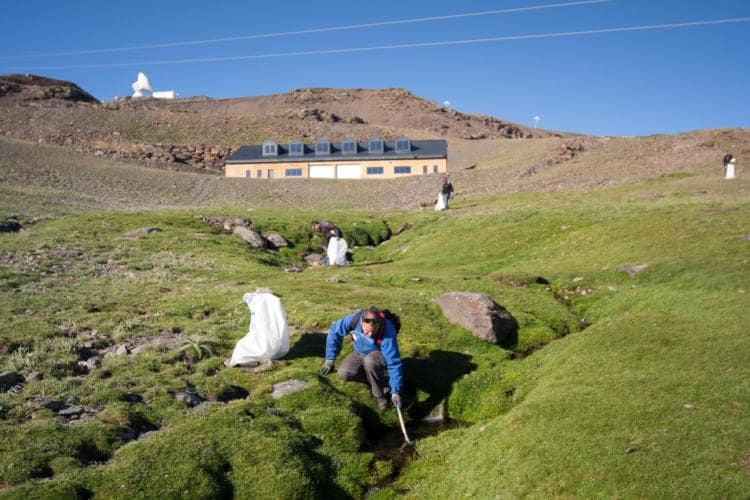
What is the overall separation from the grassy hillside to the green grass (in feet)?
0.21

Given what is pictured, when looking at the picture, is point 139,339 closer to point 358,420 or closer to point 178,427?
point 178,427

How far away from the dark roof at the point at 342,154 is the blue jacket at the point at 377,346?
299 ft

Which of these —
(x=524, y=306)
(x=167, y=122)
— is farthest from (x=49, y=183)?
(x=167, y=122)

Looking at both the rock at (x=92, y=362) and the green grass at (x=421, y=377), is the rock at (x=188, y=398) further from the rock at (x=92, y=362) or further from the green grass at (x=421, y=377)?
the rock at (x=92, y=362)

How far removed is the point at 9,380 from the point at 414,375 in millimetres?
10759

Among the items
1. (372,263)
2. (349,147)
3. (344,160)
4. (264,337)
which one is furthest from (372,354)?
(349,147)

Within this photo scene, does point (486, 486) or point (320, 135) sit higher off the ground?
point (320, 135)

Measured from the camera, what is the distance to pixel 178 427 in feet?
44.2

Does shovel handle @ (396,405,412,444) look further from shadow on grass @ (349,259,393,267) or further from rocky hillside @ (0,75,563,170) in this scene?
rocky hillside @ (0,75,563,170)

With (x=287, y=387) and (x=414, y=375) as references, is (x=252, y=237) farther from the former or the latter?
(x=287, y=387)

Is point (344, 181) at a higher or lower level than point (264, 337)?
higher

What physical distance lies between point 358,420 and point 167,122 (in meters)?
148

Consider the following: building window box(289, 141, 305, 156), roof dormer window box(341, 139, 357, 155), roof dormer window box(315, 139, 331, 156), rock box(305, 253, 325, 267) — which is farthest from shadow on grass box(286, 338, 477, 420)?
building window box(289, 141, 305, 156)

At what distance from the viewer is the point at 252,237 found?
43.2 m
